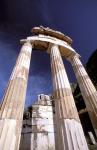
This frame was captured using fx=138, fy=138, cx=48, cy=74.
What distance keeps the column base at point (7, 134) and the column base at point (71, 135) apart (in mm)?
2484

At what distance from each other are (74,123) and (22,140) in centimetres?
810

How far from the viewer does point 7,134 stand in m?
6.72

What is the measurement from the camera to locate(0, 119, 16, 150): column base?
6.34 m

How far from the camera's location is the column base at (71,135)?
647 centimetres

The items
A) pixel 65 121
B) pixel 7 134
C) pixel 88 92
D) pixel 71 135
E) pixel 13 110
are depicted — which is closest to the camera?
pixel 7 134

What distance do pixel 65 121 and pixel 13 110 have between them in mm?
3059

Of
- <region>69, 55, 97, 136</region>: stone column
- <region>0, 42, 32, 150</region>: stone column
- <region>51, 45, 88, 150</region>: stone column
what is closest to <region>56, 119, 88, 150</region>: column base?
<region>51, 45, 88, 150</region>: stone column

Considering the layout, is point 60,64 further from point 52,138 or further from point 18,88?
point 52,138

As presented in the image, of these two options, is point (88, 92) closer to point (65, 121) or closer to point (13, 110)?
point (65, 121)

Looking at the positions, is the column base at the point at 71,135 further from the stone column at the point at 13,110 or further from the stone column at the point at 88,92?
the stone column at the point at 88,92

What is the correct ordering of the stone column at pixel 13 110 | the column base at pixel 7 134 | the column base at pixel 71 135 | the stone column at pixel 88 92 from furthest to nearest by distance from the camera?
the stone column at pixel 88 92 < the stone column at pixel 13 110 < the column base at pixel 71 135 < the column base at pixel 7 134

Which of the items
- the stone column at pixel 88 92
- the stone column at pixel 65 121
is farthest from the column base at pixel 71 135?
the stone column at pixel 88 92

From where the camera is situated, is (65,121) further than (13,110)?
No

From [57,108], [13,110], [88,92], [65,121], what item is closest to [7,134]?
[13,110]
